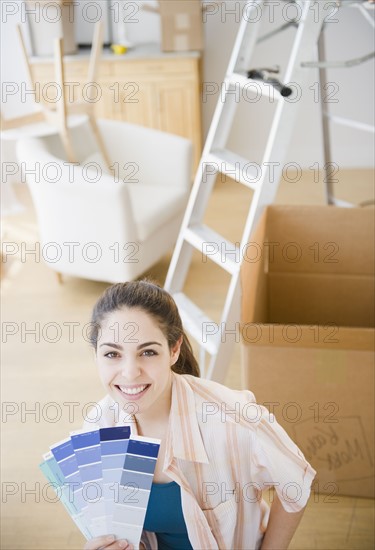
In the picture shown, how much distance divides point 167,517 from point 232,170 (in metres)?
1.45

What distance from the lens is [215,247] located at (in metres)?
2.66

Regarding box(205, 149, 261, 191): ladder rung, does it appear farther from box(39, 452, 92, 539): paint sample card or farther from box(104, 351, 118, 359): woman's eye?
box(39, 452, 92, 539): paint sample card

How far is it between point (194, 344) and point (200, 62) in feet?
7.97

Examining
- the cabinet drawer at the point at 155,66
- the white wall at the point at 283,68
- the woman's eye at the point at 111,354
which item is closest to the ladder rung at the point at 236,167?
the woman's eye at the point at 111,354

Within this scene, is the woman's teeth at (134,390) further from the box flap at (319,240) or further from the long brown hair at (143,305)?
the box flap at (319,240)

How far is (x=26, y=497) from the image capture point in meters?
2.37

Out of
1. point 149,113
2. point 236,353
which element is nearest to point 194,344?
point 236,353

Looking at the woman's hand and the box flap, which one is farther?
the box flap

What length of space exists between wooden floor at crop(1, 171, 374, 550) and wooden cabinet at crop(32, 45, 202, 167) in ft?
2.01

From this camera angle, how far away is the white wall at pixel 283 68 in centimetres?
480

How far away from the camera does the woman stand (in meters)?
1.39

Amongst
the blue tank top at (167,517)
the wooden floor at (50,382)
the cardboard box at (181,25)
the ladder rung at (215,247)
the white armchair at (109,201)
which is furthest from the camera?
the cardboard box at (181,25)

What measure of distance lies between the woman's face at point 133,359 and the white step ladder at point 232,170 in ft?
3.29

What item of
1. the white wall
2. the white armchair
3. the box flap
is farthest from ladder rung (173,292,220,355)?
the white wall
